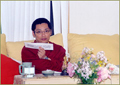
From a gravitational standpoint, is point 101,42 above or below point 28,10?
below

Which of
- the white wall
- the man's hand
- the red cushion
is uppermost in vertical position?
the white wall

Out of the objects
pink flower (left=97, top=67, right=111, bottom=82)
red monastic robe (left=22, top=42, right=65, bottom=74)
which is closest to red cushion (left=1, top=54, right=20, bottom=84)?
red monastic robe (left=22, top=42, right=65, bottom=74)

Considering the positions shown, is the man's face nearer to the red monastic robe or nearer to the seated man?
the seated man

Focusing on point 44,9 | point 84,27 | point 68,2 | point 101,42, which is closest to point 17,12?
point 44,9

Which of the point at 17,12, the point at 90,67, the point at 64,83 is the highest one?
the point at 17,12

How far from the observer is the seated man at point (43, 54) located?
2.04 metres

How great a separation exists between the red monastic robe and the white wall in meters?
1.21

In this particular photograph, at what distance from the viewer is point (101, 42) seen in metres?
2.70

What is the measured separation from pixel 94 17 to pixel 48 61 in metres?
1.70

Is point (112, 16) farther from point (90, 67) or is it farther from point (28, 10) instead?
point (90, 67)

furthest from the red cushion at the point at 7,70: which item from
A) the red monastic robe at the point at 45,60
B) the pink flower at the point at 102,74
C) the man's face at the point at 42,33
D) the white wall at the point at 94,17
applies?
the white wall at the point at 94,17

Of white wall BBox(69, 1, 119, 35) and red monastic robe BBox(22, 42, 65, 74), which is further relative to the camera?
white wall BBox(69, 1, 119, 35)

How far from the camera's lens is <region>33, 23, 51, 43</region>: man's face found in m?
2.29

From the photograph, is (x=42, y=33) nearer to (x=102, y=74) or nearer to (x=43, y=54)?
(x=43, y=54)
